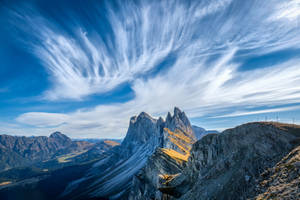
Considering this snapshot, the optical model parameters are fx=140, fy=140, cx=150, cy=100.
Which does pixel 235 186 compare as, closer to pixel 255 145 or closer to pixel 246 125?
pixel 255 145

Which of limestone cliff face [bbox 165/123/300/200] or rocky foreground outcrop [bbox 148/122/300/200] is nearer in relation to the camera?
rocky foreground outcrop [bbox 148/122/300/200]

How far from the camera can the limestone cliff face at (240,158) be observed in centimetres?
2761

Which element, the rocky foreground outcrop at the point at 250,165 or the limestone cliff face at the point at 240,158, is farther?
the limestone cliff face at the point at 240,158

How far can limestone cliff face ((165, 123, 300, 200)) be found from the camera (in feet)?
90.6

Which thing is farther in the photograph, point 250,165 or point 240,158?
point 240,158

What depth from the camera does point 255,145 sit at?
32.1 meters

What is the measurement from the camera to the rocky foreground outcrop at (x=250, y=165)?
2165cm

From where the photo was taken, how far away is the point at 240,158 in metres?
33.2

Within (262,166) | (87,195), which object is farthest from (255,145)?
(87,195)

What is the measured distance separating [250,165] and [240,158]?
387 cm

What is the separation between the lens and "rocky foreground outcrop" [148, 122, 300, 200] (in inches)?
852

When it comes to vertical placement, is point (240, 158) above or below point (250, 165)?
above

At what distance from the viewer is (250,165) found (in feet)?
96.5

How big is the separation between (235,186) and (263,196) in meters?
8.53
